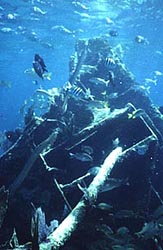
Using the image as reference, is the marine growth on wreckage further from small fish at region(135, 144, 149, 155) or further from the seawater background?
the seawater background

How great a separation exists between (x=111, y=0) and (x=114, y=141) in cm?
1942

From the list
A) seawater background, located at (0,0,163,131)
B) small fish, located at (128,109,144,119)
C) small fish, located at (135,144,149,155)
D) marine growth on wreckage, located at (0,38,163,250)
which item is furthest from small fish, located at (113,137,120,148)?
seawater background, located at (0,0,163,131)

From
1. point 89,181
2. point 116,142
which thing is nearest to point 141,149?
point 116,142

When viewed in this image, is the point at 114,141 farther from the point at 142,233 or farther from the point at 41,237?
the point at 41,237

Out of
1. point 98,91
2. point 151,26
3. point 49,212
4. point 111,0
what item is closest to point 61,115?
point 49,212

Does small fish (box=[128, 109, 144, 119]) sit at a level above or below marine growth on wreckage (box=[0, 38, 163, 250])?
above

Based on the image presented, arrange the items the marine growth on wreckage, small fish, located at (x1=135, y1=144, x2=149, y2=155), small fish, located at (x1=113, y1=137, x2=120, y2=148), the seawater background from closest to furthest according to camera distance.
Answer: the marine growth on wreckage → small fish, located at (x1=135, y1=144, x2=149, y2=155) → small fish, located at (x1=113, y1=137, x2=120, y2=148) → the seawater background

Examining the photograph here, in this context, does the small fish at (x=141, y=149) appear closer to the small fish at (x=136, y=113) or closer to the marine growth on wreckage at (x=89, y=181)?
the marine growth on wreckage at (x=89, y=181)

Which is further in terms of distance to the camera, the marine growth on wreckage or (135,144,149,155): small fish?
(135,144,149,155): small fish

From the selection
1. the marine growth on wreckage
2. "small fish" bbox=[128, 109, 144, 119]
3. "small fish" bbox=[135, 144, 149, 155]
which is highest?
"small fish" bbox=[128, 109, 144, 119]

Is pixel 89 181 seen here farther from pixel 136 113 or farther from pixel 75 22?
pixel 75 22

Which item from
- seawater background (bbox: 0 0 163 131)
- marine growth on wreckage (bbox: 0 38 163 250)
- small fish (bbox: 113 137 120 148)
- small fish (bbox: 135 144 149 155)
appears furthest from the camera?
seawater background (bbox: 0 0 163 131)

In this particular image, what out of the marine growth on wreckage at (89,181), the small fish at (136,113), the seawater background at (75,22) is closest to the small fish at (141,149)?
the marine growth on wreckage at (89,181)

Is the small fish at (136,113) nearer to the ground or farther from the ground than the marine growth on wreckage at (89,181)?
farther from the ground
